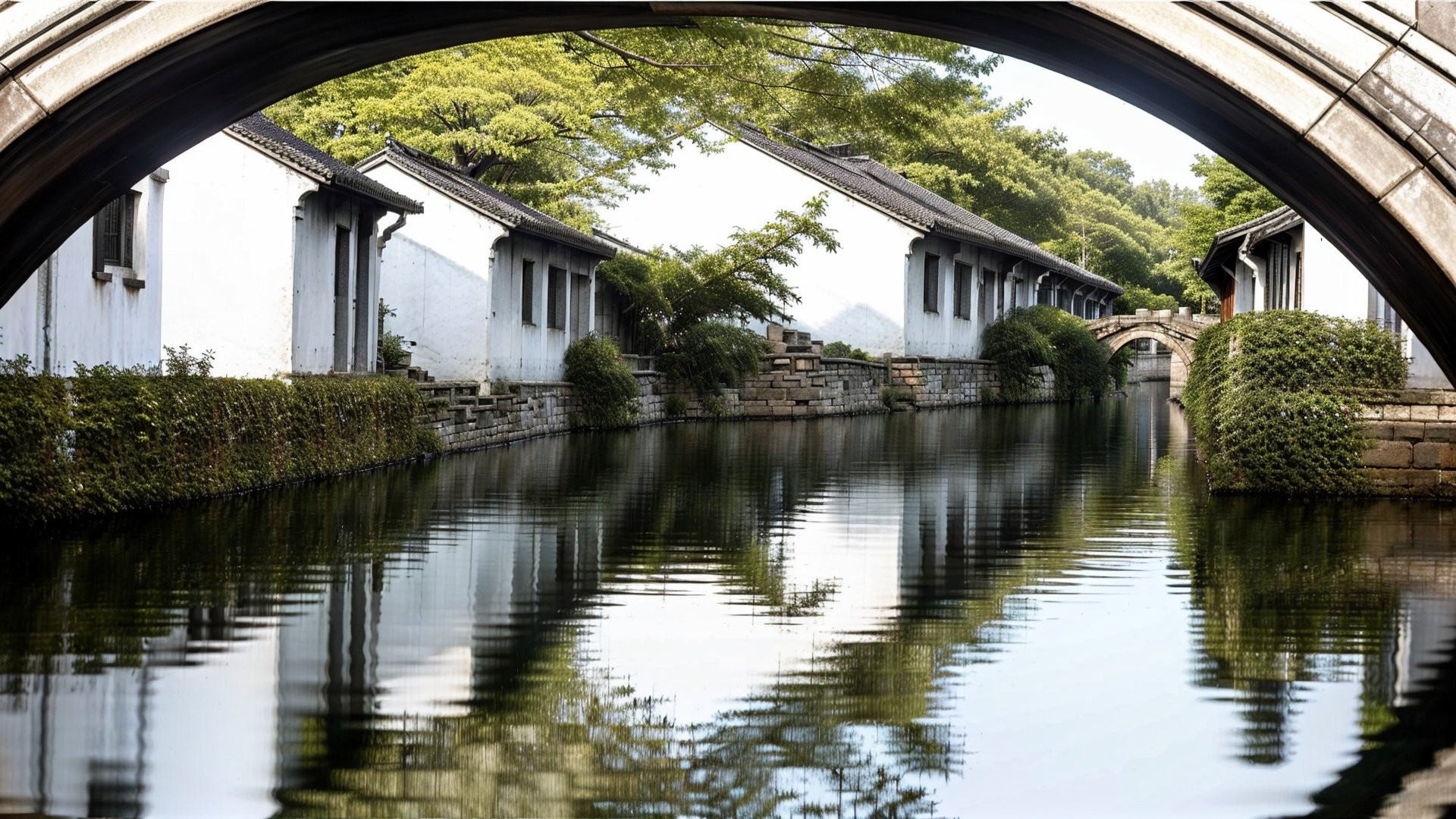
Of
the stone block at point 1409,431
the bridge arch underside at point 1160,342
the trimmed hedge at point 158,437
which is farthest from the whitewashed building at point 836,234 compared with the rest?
the stone block at point 1409,431

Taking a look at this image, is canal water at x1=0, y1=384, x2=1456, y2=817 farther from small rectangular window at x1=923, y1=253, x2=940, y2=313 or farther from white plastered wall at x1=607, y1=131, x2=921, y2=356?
small rectangular window at x1=923, y1=253, x2=940, y2=313

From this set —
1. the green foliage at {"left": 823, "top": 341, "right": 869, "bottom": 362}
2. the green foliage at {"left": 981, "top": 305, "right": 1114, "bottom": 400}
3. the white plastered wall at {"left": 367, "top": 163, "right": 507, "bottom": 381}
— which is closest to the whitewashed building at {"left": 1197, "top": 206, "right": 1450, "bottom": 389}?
the green foliage at {"left": 981, "top": 305, "right": 1114, "bottom": 400}

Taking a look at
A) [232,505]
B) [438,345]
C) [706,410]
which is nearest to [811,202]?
[706,410]

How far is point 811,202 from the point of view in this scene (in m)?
31.0

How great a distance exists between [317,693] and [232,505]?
23.7 ft

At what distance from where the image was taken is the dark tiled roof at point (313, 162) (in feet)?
62.1

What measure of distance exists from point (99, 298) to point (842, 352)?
21.8 m

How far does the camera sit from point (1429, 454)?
1466cm

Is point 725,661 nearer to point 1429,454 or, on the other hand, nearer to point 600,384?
point 1429,454

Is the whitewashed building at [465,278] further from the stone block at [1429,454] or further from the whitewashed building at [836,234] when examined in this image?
the stone block at [1429,454]

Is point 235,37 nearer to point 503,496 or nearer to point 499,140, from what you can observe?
point 503,496

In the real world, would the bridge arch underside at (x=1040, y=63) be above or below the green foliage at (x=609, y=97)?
below

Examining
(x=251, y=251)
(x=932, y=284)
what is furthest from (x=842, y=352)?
(x=251, y=251)

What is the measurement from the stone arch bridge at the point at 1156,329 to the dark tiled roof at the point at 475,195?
23457 millimetres
